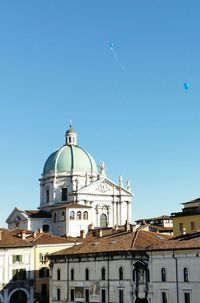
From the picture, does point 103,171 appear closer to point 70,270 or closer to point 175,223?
point 175,223

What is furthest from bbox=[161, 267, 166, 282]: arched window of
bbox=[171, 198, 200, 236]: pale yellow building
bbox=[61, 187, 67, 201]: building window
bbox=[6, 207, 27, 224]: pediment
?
bbox=[61, 187, 67, 201]: building window

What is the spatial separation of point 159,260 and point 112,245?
6.51 metres

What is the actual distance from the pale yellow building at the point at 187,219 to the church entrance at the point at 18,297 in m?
17.6

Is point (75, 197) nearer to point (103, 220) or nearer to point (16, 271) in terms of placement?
point (103, 220)

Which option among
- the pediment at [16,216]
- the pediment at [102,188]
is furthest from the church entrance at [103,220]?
the pediment at [16,216]

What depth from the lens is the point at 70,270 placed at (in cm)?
5212

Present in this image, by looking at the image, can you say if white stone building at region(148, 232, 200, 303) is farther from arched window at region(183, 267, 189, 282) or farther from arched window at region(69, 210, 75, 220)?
arched window at region(69, 210, 75, 220)

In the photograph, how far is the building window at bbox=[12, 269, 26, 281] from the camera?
60594 millimetres

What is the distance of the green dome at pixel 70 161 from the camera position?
100250 mm

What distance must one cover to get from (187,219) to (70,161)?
4498cm

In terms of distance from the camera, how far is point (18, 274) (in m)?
60.9

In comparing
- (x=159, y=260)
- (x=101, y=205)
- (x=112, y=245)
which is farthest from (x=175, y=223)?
(x=101, y=205)

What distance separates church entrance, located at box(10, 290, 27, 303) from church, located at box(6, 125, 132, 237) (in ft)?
96.3

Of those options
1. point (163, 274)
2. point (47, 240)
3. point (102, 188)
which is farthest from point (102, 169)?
point (163, 274)
